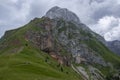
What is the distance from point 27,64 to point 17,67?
16849mm

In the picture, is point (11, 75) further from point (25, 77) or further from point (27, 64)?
point (27, 64)

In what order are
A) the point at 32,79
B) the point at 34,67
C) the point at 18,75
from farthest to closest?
the point at 34,67 → the point at 18,75 → the point at 32,79

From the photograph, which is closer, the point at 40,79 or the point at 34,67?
the point at 40,79

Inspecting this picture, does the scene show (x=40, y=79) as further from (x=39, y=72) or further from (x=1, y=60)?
(x=1, y=60)

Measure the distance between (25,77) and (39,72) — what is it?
2802 cm

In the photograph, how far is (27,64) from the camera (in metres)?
183

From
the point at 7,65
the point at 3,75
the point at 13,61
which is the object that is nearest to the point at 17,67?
the point at 7,65

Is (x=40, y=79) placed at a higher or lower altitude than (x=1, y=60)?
lower

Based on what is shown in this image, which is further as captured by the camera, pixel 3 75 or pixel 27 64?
pixel 27 64

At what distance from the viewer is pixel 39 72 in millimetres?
163750

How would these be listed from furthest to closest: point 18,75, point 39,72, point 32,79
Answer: point 39,72 < point 18,75 < point 32,79

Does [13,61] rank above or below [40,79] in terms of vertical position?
above

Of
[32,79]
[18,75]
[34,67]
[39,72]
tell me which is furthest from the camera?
[34,67]

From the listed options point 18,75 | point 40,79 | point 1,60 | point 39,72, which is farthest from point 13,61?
point 40,79
